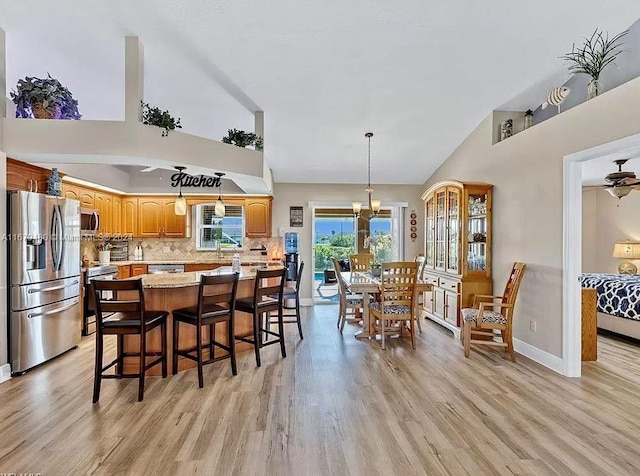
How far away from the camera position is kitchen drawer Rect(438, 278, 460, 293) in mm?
5401

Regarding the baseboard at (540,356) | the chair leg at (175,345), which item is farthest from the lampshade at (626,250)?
the chair leg at (175,345)

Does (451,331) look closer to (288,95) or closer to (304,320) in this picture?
(304,320)

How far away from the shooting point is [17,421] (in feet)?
9.34

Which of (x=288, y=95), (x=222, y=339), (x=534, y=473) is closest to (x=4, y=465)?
(x=222, y=339)

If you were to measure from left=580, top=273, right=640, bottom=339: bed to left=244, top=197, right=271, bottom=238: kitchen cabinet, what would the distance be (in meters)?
5.10

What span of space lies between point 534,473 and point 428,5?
11.3 ft

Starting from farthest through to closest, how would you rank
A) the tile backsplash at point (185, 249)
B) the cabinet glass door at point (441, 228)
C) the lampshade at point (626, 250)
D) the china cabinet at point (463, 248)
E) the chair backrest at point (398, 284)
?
the tile backsplash at point (185, 249) < the lampshade at point (626, 250) < the cabinet glass door at point (441, 228) < the china cabinet at point (463, 248) < the chair backrest at point (398, 284)

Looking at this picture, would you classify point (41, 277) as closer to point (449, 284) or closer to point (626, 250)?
point (449, 284)

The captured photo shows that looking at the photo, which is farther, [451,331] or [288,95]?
[451,331]

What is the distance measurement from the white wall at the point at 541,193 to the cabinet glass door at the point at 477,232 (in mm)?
144

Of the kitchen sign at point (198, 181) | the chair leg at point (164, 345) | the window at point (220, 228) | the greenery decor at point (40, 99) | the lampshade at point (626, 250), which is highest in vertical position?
the greenery decor at point (40, 99)

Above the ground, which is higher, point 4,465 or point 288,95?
point 288,95

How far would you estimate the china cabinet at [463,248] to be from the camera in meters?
5.25

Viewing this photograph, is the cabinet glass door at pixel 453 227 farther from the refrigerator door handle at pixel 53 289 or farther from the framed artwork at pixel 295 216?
the refrigerator door handle at pixel 53 289
